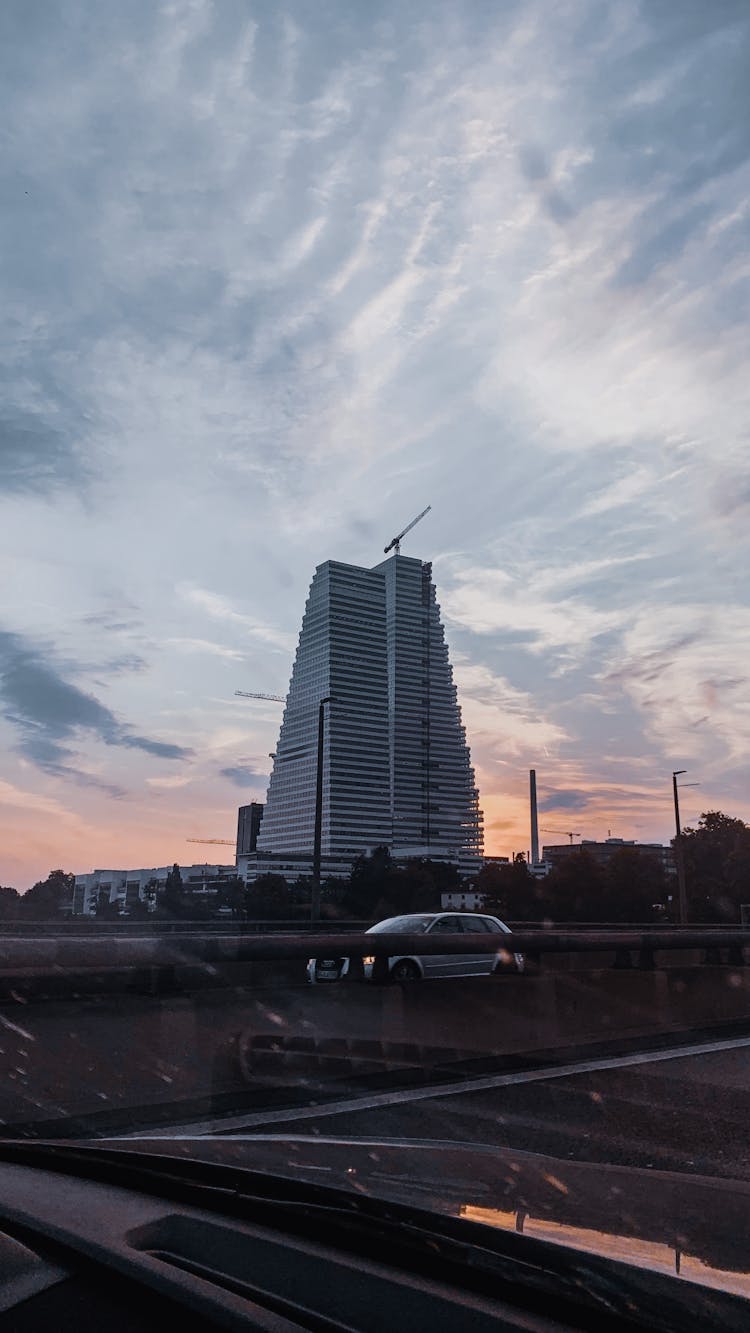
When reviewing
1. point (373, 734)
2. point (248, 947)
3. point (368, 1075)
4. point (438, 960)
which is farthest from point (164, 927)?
point (373, 734)

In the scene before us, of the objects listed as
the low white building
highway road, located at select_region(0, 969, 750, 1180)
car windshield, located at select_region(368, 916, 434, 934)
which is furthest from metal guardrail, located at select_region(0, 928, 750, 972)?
the low white building

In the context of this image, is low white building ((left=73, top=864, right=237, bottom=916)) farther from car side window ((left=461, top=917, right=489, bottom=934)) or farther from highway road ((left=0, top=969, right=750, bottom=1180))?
highway road ((left=0, top=969, right=750, bottom=1180))

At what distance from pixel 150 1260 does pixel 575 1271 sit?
26.8 inches

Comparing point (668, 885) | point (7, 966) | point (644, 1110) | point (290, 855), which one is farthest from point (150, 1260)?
point (668, 885)

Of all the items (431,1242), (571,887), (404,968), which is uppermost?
(571,887)

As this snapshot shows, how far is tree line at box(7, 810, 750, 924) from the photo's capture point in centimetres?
8406

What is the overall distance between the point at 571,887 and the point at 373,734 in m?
40.4

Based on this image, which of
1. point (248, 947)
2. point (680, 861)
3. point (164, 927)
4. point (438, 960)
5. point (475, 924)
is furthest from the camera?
point (680, 861)

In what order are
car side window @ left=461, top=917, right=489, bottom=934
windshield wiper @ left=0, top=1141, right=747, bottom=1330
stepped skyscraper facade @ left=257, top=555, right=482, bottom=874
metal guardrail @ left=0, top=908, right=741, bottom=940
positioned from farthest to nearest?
stepped skyscraper facade @ left=257, top=555, right=482, bottom=874 → metal guardrail @ left=0, top=908, right=741, bottom=940 → car side window @ left=461, top=917, right=489, bottom=934 → windshield wiper @ left=0, top=1141, right=747, bottom=1330

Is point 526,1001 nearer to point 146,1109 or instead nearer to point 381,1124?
point 381,1124

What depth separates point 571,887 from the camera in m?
103

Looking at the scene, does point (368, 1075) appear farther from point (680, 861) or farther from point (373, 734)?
point (373, 734)

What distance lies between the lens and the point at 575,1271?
5.31 feet

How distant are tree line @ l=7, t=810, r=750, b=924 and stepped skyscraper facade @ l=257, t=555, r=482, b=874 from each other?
1160cm
